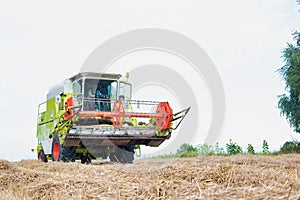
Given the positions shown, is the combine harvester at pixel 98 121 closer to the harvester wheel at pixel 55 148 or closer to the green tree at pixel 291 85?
the harvester wheel at pixel 55 148

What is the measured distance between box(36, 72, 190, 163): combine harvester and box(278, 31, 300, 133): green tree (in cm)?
888

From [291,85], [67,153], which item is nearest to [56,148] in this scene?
[67,153]

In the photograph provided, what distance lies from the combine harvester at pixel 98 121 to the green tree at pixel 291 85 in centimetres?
888

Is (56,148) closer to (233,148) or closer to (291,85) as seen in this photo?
(233,148)

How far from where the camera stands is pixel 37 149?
14969 millimetres

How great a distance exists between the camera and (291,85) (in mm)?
17984

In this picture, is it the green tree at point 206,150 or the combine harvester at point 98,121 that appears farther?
the green tree at point 206,150

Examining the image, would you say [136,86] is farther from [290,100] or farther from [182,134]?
[290,100]

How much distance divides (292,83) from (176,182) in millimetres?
15112

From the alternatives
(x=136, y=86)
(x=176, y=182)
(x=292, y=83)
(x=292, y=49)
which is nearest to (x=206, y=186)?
(x=176, y=182)

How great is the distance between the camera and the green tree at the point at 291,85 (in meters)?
18.0

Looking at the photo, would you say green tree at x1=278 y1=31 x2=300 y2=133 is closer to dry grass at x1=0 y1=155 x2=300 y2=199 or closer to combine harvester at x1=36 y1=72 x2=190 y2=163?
combine harvester at x1=36 y1=72 x2=190 y2=163

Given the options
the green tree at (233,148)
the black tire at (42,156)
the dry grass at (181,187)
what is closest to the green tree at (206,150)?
the green tree at (233,148)

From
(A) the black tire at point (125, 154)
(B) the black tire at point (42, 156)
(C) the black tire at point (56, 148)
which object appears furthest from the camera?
(B) the black tire at point (42, 156)
